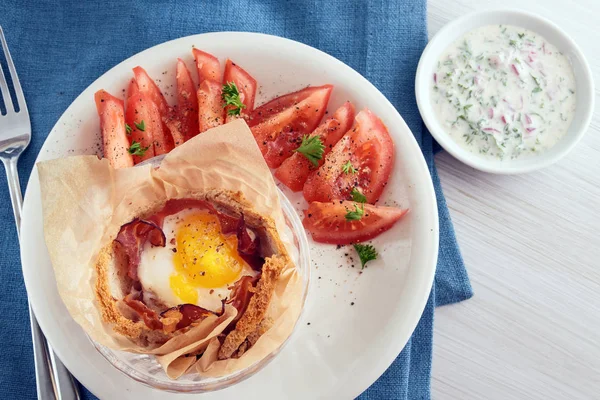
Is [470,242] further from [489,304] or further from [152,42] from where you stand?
[152,42]

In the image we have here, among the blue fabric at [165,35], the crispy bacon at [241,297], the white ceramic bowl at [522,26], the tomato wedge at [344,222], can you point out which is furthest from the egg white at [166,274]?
the white ceramic bowl at [522,26]

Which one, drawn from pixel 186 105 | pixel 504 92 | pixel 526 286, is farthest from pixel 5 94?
pixel 526 286

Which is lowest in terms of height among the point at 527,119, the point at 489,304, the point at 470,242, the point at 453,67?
the point at 489,304

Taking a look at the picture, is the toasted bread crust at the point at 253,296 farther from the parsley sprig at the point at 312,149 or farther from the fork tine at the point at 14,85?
A: the fork tine at the point at 14,85

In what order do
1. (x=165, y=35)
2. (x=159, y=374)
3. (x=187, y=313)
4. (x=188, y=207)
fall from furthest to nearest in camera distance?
(x=165, y=35) < (x=188, y=207) < (x=159, y=374) < (x=187, y=313)

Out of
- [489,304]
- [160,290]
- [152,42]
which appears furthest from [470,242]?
[152,42]

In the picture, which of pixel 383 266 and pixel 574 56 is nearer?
pixel 383 266

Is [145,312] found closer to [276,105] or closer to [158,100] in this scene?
[158,100]
